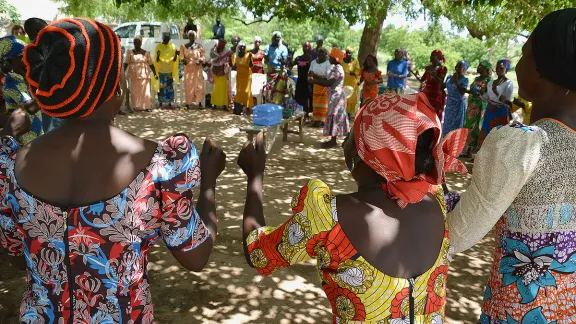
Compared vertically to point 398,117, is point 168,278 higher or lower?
lower

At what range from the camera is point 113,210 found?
1273 mm

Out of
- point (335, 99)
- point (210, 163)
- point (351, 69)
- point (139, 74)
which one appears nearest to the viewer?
point (210, 163)

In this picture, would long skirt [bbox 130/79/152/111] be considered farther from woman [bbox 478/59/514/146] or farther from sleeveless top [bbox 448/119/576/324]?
sleeveless top [bbox 448/119/576/324]

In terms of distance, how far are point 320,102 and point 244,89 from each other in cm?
221

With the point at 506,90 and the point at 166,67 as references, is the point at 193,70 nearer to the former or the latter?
the point at 166,67

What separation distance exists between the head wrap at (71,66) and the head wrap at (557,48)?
1313 mm

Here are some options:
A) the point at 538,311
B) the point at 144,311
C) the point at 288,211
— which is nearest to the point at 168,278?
the point at 288,211

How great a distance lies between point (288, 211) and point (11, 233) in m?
3.88

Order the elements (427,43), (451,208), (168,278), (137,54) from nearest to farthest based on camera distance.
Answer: (451,208)
(168,278)
(137,54)
(427,43)

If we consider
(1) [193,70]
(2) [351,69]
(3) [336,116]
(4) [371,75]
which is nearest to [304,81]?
(2) [351,69]

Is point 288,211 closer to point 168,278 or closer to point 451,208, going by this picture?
point 168,278

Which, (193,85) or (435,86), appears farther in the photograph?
(193,85)

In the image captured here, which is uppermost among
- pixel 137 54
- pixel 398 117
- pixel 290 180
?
pixel 398 117

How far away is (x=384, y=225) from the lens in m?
1.37
